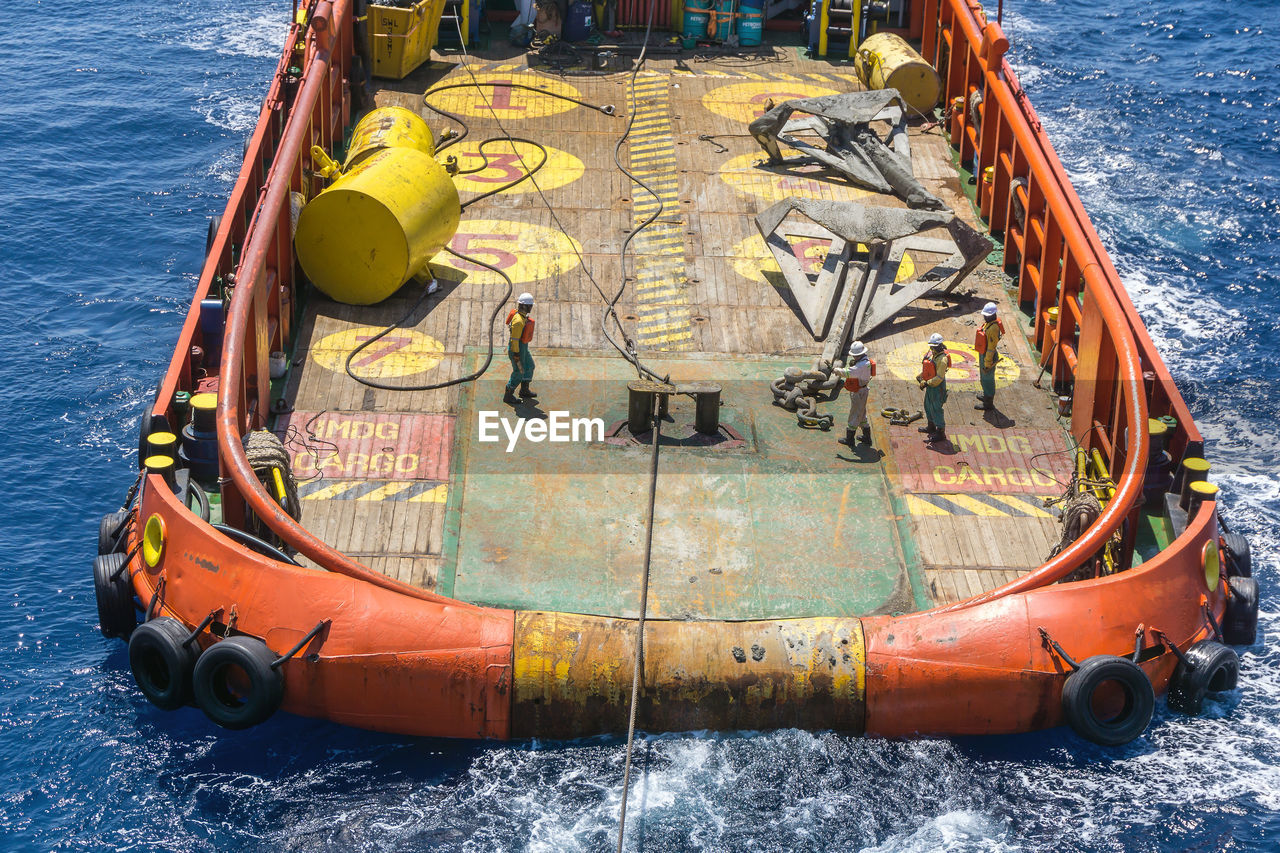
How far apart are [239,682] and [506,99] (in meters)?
13.5

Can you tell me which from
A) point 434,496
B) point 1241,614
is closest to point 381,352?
point 434,496

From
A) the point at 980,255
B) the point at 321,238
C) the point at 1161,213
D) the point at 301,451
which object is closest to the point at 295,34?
the point at 321,238

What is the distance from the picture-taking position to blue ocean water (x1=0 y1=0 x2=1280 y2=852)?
42.5 feet

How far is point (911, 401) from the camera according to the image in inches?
669

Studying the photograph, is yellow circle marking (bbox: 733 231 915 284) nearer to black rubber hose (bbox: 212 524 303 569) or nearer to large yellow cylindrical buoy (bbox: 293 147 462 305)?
large yellow cylindrical buoy (bbox: 293 147 462 305)

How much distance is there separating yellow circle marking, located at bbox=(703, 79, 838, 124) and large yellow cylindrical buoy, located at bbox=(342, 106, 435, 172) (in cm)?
514

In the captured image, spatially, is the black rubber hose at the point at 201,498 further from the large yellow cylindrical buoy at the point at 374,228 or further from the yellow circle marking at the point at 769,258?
the yellow circle marking at the point at 769,258

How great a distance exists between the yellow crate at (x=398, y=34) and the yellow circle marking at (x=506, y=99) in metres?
0.82

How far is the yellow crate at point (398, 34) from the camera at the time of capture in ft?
78.3

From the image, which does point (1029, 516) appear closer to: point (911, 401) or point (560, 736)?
point (911, 401)

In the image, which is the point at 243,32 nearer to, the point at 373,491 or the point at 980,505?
the point at 373,491

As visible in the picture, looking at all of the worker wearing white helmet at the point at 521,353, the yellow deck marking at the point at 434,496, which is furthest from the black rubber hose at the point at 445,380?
the yellow deck marking at the point at 434,496

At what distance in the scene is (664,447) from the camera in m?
16.0

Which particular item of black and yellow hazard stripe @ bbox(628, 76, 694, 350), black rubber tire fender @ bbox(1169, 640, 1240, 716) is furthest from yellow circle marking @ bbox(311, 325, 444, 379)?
black rubber tire fender @ bbox(1169, 640, 1240, 716)
